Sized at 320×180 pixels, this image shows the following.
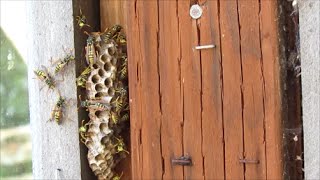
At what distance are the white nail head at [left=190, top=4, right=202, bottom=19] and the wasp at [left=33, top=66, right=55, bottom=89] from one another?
0.55 m

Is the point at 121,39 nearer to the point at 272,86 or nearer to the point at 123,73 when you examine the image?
the point at 123,73

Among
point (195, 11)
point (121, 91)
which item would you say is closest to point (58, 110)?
point (121, 91)

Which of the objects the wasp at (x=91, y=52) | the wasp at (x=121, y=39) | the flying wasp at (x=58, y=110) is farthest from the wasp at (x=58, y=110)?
the wasp at (x=121, y=39)

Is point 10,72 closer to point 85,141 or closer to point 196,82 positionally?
point 85,141

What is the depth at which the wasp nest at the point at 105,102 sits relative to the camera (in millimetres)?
1896

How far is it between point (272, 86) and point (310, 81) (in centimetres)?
11

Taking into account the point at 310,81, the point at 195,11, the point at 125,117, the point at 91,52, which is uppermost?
the point at 195,11

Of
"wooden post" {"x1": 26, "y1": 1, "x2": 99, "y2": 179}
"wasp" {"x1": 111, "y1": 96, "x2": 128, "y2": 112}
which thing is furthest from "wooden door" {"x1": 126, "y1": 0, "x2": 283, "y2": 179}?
"wooden post" {"x1": 26, "y1": 1, "x2": 99, "y2": 179}

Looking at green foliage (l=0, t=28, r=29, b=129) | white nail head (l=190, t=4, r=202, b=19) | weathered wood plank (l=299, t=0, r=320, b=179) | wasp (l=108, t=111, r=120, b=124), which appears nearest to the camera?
weathered wood plank (l=299, t=0, r=320, b=179)

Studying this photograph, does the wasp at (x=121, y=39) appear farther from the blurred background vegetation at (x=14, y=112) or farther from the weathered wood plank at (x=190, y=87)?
the blurred background vegetation at (x=14, y=112)

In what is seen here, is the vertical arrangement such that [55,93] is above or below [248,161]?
above

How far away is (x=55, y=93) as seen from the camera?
195 cm

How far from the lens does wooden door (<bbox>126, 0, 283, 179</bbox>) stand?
5.28 ft

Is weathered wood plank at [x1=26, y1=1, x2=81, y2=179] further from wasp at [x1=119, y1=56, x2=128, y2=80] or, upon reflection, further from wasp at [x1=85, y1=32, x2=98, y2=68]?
wasp at [x1=119, y1=56, x2=128, y2=80]
